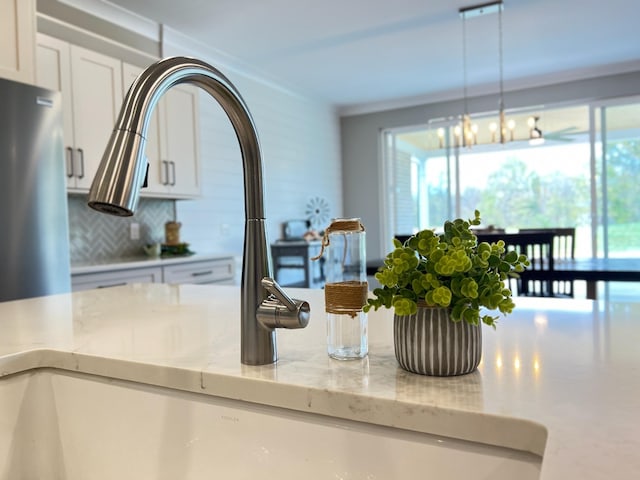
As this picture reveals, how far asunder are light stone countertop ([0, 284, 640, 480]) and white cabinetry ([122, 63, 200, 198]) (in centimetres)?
242

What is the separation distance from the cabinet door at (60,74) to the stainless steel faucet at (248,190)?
2502mm

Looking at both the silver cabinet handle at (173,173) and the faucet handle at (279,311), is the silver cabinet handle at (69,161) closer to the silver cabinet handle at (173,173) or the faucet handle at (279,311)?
the silver cabinet handle at (173,173)

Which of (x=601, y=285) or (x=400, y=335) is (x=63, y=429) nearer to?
(x=400, y=335)

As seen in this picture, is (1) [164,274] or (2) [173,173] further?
(2) [173,173]

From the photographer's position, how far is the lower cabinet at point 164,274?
9.22 ft

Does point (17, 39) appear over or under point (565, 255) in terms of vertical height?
over

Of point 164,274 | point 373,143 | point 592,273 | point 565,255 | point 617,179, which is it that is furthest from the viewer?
point 373,143

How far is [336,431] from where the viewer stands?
0.62 metres

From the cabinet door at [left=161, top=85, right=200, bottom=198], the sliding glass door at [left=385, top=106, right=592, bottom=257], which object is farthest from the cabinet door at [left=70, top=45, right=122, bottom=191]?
the sliding glass door at [left=385, top=106, right=592, bottom=257]

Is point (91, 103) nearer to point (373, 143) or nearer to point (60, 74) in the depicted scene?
point (60, 74)

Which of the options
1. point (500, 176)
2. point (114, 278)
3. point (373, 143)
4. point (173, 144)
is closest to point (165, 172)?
point (173, 144)

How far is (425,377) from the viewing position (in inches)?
26.1

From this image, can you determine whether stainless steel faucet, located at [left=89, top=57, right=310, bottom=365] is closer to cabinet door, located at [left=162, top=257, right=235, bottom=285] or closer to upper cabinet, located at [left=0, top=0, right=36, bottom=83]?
upper cabinet, located at [left=0, top=0, right=36, bottom=83]

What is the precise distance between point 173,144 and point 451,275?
10.9ft
